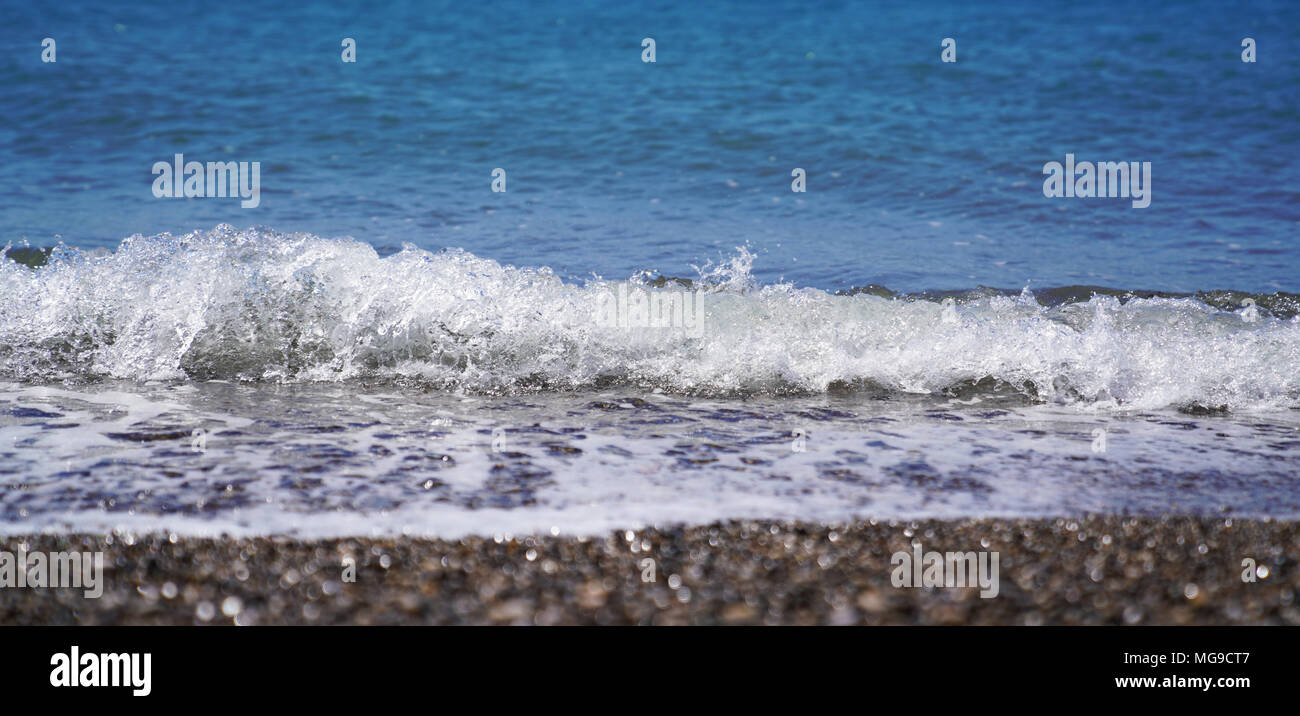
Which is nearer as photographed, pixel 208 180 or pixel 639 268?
pixel 639 268

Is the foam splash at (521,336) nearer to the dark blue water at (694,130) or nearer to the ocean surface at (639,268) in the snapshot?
the ocean surface at (639,268)

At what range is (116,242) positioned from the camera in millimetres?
8344

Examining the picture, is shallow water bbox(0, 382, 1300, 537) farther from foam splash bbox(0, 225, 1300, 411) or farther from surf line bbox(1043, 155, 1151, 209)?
surf line bbox(1043, 155, 1151, 209)

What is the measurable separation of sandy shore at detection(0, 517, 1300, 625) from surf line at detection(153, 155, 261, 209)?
793 cm

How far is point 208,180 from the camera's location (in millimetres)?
11000

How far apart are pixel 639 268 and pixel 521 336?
2483 mm

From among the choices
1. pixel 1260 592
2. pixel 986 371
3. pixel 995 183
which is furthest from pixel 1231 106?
pixel 1260 592

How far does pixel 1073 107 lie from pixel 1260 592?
1172 centimetres

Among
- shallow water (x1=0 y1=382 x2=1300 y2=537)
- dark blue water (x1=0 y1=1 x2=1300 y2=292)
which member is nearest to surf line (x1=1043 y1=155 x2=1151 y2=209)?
dark blue water (x1=0 y1=1 x2=1300 y2=292)

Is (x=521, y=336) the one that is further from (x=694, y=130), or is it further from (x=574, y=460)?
(x=694, y=130)

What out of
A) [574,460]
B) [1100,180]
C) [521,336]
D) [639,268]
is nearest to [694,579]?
[574,460]

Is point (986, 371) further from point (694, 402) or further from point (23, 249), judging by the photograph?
point (23, 249)
